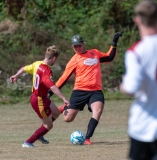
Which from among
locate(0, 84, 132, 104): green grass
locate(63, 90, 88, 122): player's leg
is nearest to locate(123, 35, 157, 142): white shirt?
locate(63, 90, 88, 122): player's leg

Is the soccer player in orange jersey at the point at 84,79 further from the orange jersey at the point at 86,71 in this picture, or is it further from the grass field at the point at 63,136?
the grass field at the point at 63,136

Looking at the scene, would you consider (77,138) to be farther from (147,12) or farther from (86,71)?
(147,12)

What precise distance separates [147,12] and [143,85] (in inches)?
19.1

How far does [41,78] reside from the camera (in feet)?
28.3

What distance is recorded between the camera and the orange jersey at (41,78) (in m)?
8.57

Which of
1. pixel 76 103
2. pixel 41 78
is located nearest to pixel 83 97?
pixel 76 103

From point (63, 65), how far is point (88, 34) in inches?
114

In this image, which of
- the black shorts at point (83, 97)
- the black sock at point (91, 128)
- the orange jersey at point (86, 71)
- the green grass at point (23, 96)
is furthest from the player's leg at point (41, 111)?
the green grass at point (23, 96)

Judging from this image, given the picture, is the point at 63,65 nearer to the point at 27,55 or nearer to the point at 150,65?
the point at 27,55

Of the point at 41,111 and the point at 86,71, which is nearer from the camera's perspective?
the point at 41,111

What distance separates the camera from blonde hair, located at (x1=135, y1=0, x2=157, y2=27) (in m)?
3.99

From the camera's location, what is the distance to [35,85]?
8.75m

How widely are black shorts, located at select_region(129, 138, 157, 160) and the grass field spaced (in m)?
3.24

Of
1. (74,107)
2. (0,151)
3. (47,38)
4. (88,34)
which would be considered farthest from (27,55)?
(0,151)
